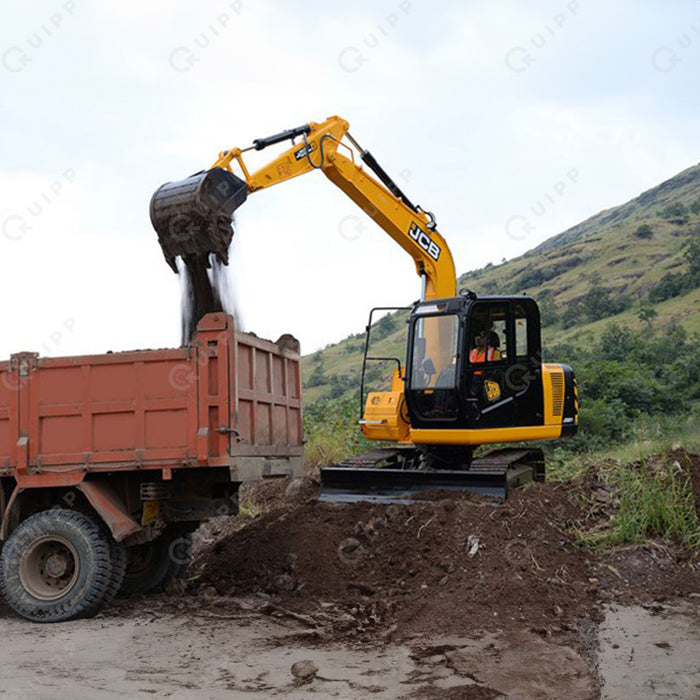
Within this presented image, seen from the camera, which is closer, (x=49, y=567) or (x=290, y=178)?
(x=49, y=567)

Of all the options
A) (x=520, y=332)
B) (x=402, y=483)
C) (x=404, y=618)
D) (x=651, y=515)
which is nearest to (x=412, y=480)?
(x=402, y=483)

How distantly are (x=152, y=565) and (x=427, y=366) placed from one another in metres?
3.91

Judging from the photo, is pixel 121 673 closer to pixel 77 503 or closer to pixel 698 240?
pixel 77 503

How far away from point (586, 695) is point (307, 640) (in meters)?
2.32

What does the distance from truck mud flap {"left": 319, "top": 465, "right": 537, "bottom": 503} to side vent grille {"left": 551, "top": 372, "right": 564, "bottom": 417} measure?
0.95m

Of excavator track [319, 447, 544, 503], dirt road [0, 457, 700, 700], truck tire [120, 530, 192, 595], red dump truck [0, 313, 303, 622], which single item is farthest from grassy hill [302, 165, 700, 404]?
red dump truck [0, 313, 303, 622]

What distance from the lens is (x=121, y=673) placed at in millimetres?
6211

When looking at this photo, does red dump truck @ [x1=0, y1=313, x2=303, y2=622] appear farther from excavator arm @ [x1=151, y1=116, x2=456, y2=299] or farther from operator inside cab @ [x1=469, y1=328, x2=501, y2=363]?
operator inside cab @ [x1=469, y1=328, x2=501, y2=363]

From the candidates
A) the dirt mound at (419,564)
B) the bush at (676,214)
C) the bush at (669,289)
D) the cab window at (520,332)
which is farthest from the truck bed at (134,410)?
the bush at (676,214)

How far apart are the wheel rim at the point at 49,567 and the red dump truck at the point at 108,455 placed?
0.01m

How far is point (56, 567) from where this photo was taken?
8.15 metres

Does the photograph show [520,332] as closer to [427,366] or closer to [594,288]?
[427,366]

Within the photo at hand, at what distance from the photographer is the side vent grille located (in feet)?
36.9

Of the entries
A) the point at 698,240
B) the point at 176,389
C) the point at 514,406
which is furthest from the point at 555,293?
the point at 176,389
